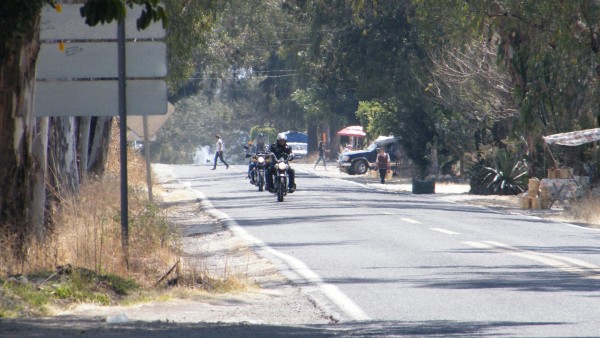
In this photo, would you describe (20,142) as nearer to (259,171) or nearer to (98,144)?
(98,144)

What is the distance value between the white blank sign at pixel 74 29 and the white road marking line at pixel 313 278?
3.45m

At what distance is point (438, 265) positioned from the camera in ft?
50.2

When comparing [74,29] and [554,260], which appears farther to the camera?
[554,260]

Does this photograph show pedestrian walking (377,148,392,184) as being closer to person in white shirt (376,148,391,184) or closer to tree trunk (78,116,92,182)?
person in white shirt (376,148,391,184)

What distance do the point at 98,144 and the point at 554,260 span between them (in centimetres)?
1556

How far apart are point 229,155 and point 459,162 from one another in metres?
91.4

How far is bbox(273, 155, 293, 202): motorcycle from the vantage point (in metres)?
31.5

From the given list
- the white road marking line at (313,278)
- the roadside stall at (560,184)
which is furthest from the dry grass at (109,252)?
the roadside stall at (560,184)

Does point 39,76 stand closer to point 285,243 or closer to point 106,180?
point 285,243

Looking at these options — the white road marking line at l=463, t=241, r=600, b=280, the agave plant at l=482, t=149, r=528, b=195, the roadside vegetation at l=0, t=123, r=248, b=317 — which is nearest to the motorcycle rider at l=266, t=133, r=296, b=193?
the agave plant at l=482, t=149, r=528, b=195

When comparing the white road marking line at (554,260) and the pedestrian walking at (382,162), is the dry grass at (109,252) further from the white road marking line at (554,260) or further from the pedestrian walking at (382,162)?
the pedestrian walking at (382,162)

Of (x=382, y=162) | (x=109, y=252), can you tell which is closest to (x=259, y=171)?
(x=382, y=162)

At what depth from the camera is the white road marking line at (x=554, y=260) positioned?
1432cm

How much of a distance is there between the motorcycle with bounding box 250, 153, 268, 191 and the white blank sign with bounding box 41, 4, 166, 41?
23.1 m
